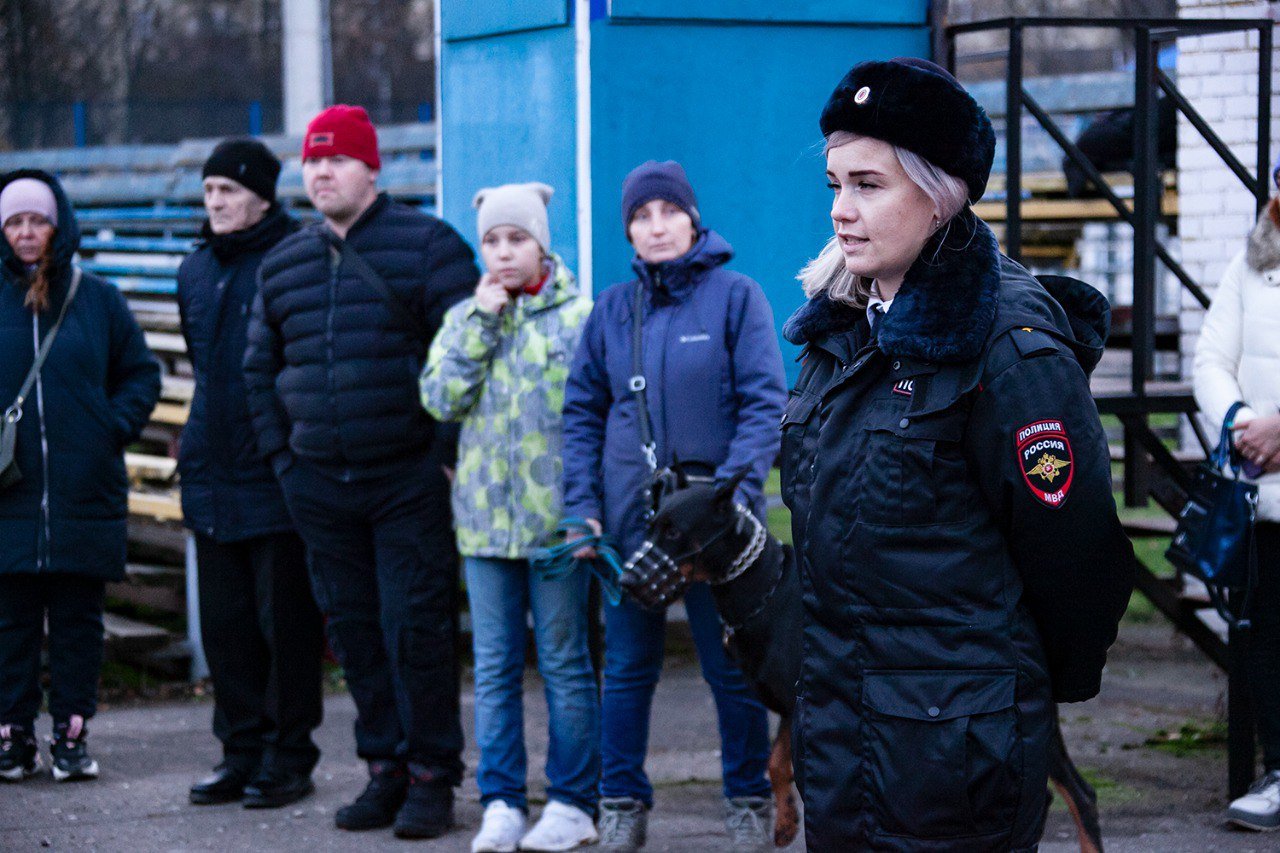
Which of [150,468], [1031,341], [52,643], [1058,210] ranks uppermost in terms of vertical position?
[1058,210]

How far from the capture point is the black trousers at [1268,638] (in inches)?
195

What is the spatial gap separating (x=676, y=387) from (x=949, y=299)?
7.16ft

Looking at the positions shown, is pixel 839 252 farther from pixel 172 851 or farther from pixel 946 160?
pixel 172 851

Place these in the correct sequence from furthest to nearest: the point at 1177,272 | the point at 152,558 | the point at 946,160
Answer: the point at 152,558, the point at 1177,272, the point at 946,160

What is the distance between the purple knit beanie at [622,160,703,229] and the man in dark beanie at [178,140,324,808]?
1.41 meters

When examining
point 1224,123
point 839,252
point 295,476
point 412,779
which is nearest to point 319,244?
point 295,476

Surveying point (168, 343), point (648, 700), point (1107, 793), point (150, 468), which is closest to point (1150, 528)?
point (1107, 793)

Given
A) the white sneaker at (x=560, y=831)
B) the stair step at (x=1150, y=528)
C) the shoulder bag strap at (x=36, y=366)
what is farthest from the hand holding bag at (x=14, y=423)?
the stair step at (x=1150, y=528)

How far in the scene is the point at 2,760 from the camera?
5.80 m

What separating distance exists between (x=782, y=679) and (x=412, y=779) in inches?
54.2

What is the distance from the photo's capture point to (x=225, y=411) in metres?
5.53

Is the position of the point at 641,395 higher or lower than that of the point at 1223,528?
higher

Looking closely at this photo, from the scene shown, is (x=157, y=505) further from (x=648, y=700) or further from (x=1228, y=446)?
(x=1228, y=446)

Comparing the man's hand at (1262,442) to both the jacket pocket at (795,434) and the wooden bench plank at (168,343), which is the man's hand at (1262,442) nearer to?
the jacket pocket at (795,434)
